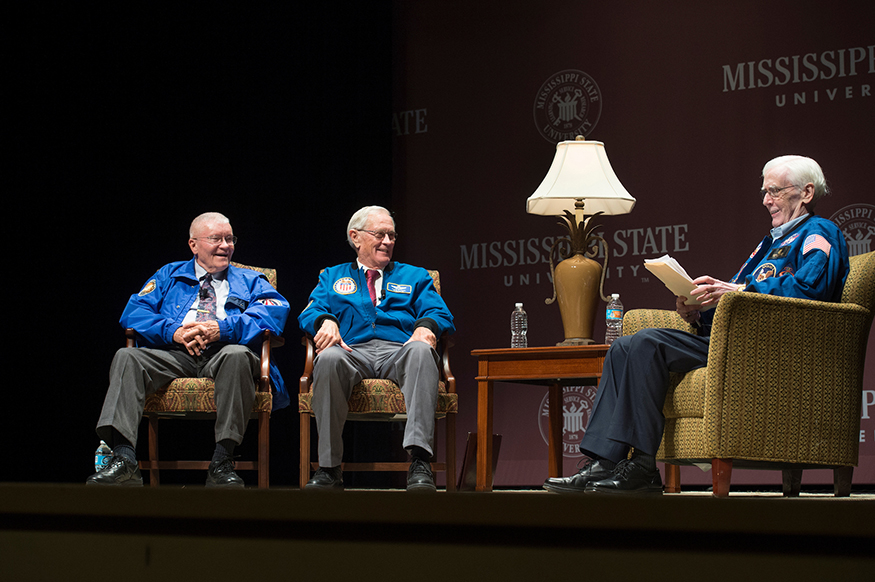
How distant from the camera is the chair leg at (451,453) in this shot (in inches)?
120

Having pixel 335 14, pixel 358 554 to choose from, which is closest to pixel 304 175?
pixel 335 14

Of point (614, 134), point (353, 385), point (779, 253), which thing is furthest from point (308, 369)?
point (614, 134)

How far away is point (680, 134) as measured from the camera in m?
4.09

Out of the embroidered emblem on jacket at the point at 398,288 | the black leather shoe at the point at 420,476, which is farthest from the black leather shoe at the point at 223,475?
the embroidered emblem on jacket at the point at 398,288

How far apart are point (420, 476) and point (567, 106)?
7.75ft

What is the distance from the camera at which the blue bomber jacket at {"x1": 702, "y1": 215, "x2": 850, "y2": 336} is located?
2443 mm

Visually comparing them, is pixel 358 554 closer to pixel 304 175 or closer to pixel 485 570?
pixel 485 570

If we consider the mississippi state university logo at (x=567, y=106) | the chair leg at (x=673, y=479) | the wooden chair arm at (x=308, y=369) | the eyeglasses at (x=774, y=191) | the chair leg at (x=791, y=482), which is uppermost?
the mississippi state university logo at (x=567, y=106)

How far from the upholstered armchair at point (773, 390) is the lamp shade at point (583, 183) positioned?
39.6 inches

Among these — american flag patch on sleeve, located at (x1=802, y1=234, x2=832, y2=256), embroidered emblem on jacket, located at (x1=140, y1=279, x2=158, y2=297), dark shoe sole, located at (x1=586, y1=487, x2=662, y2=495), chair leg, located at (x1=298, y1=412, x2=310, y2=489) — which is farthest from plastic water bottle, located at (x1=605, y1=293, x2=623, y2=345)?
embroidered emblem on jacket, located at (x1=140, y1=279, x2=158, y2=297)

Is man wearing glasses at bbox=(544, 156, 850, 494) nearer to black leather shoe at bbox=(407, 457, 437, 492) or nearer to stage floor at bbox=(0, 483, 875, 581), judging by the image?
black leather shoe at bbox=(407, 457, 437, 492)

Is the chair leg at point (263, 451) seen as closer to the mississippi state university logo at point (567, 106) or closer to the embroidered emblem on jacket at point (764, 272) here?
the embroidered emblem on jacket at point (764, 272)

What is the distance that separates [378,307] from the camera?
10.5ft

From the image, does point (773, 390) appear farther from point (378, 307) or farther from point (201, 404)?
point (201, 404)
